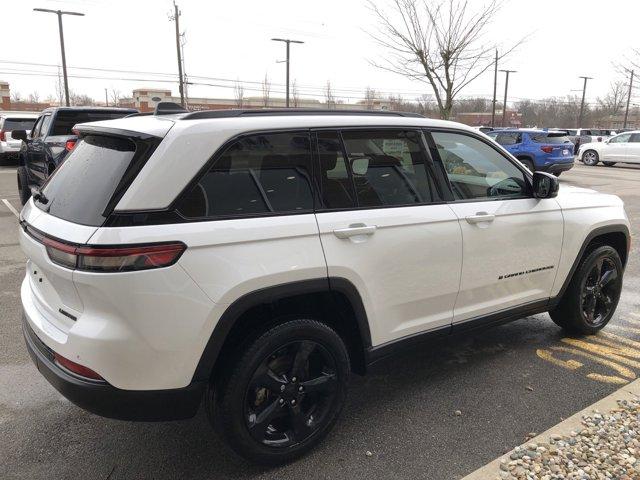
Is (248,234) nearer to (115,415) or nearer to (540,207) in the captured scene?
(115,415)

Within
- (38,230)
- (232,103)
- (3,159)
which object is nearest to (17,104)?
(232,103)

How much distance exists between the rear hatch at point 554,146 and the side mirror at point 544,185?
14.1 metres

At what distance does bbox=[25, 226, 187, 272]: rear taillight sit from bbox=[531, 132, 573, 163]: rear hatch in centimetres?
1635

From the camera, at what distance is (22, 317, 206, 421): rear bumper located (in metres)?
2.23

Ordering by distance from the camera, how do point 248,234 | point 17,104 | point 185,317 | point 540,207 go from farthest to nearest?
point 17,104 → point 540,207 → point 248,234 → point 185,317

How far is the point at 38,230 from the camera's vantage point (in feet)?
8.19

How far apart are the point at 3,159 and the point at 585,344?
73.0ft

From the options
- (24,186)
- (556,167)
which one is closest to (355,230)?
(24,186)

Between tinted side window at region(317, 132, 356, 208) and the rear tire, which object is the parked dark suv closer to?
the rear tire

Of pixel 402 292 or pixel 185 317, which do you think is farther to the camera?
pixel 402 292

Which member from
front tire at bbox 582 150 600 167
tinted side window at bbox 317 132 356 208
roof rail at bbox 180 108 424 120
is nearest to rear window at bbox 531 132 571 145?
front tire at bbox 582 150 600 167

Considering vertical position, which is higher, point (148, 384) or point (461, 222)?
point (461, 222)

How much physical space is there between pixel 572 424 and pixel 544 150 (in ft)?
49.6

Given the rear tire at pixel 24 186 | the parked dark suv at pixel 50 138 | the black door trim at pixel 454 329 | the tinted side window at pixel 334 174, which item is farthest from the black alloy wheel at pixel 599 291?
the rear tire at pixel 24 186
